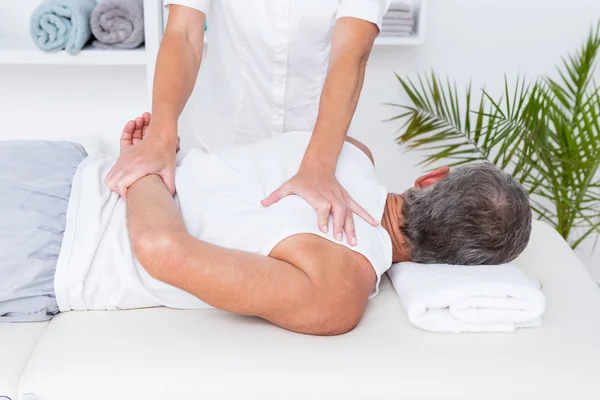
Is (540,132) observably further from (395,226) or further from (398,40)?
(395,226)

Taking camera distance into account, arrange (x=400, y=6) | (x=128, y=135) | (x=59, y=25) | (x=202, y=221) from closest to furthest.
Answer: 1. (x=202, y=221)
2. (x=128, y=135)
3. (x=59, y=25)
4. (x=400, y=6)

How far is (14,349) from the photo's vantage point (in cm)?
148

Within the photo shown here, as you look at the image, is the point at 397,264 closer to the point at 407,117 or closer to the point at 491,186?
the point at 491,186

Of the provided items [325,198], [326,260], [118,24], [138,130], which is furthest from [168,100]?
[118,24]

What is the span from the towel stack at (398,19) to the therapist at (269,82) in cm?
80

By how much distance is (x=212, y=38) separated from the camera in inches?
87.4

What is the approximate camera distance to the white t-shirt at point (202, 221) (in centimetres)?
158

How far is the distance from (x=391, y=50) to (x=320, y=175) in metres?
1.61

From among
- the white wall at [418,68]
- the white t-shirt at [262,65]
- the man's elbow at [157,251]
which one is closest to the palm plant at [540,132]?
the white wall at [418,68]

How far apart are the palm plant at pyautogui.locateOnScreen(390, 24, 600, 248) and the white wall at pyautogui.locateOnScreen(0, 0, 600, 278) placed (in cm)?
8

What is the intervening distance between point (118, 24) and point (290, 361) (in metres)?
1.65

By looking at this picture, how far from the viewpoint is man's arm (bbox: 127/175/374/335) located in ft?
4.73

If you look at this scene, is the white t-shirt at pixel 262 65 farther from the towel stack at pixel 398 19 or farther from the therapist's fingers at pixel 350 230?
the towel stack at pixel 398 19

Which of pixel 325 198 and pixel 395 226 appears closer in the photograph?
pixel 325 198
